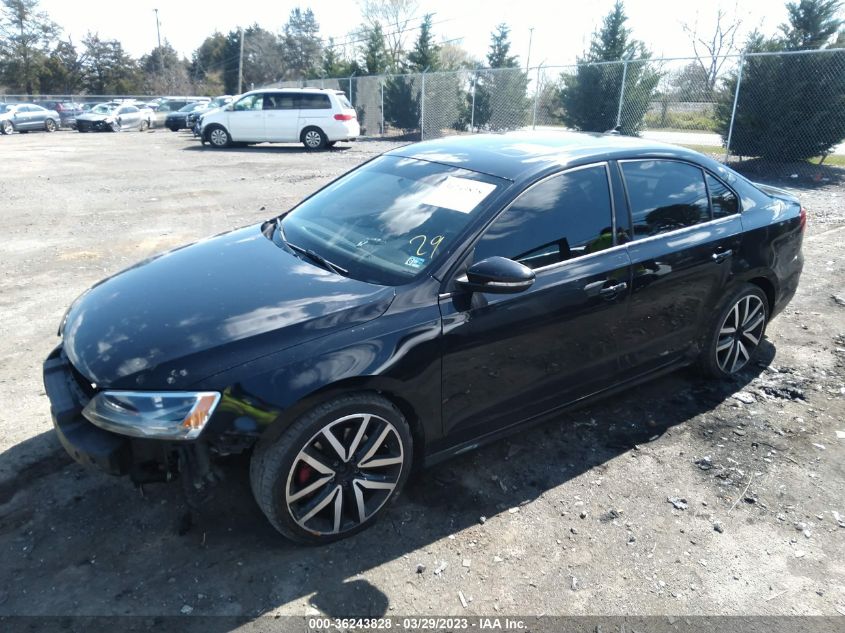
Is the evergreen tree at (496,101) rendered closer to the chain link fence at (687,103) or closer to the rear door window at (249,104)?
the chain link fence at (687,103)

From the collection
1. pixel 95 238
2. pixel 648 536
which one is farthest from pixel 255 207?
pixel 648 536

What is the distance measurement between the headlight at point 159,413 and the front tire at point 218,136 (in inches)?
762

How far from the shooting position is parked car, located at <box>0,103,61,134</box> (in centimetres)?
2741

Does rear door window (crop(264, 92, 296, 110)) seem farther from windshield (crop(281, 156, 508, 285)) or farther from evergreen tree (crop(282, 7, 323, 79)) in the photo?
evergreen tree (crop(282, 7, 323, 79))

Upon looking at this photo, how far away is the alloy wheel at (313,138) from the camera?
19438mm

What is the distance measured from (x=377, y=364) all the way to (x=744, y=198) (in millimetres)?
2987

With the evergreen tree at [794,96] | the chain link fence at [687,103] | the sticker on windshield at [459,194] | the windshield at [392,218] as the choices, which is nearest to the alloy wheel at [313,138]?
the chain link fence at [687,103]

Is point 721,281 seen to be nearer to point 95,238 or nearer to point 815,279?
point 815,279

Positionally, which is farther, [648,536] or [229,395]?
[648,536]

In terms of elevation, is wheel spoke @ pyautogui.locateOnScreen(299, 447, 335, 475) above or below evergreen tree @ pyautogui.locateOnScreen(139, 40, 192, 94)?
below

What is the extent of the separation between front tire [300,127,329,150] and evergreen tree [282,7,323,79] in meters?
46.2

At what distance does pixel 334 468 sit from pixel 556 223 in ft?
5.54

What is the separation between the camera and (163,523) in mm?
2936

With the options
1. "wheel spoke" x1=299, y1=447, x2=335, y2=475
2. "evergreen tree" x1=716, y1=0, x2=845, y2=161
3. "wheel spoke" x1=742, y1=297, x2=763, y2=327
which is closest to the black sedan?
"wheel spoke" x1=299, y1=447, x2=335, y2=475
